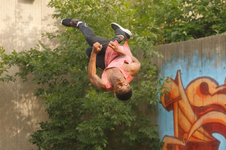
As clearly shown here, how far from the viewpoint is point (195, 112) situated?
562 centimetres

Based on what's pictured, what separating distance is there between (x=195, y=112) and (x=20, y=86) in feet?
13.6

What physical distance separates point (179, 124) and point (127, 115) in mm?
1036

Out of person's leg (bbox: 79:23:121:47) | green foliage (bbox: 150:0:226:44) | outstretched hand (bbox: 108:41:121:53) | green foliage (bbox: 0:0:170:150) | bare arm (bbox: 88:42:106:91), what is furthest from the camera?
green foliage (bbox: 150:0:226:44)

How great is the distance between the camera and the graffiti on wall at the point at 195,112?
205 inches

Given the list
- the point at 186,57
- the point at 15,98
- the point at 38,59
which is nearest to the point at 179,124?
the point at 186,57

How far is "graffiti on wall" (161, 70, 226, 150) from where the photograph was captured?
5219 mm

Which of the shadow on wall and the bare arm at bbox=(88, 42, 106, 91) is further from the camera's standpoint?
the shadow on wall

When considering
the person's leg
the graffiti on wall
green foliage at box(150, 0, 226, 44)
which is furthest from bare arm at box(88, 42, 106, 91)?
green foliage at box(150, 0, 226, 44)

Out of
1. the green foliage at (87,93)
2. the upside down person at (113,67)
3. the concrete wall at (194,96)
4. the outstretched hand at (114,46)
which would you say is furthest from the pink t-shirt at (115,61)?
the concrete wall at (194,96)

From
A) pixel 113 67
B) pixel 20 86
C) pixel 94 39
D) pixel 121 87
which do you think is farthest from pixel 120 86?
pixel 20 86

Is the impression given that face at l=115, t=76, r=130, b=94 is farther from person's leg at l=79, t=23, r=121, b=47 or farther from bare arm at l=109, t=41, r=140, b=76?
person's leg at l=79, t=23, r=121, b=47

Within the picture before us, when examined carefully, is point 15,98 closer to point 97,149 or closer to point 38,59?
point 38,59

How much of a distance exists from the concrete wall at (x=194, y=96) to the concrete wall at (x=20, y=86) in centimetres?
304

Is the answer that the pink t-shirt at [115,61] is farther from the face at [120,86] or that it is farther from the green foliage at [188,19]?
the green foliage at [188,19]
